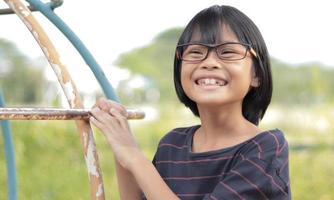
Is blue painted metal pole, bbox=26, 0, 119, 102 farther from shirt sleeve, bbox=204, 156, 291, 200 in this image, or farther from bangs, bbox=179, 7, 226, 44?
shirt sleeve, bbox=204, 156, 291, 200

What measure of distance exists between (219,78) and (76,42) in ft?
1.17

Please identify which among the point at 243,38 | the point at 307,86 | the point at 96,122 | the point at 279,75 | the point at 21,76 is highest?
the point at 243,38

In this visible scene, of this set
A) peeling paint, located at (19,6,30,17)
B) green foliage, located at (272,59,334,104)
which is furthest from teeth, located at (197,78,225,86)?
green foliage, located at (272,59,334,104)

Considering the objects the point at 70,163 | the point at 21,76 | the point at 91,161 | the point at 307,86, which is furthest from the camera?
the point at 21,76

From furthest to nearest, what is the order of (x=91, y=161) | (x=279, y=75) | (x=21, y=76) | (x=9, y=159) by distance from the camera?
(x=279, y=75)
(x=21, y=76)
(x=9, y=159)
(x=91, y=161)

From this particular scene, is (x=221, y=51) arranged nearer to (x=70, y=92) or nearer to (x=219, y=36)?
(x=219, y=36)

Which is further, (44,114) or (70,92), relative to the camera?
(70,92)

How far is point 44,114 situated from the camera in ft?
3.69

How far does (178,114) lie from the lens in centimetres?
636

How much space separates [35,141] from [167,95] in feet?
25.4

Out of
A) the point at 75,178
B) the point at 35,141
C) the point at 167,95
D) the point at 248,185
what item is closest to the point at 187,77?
the point at 248,185

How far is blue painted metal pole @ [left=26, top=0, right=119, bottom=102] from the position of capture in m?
1.37

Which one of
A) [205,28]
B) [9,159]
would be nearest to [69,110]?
[205,28]

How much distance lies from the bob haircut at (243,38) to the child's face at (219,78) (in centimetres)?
1
